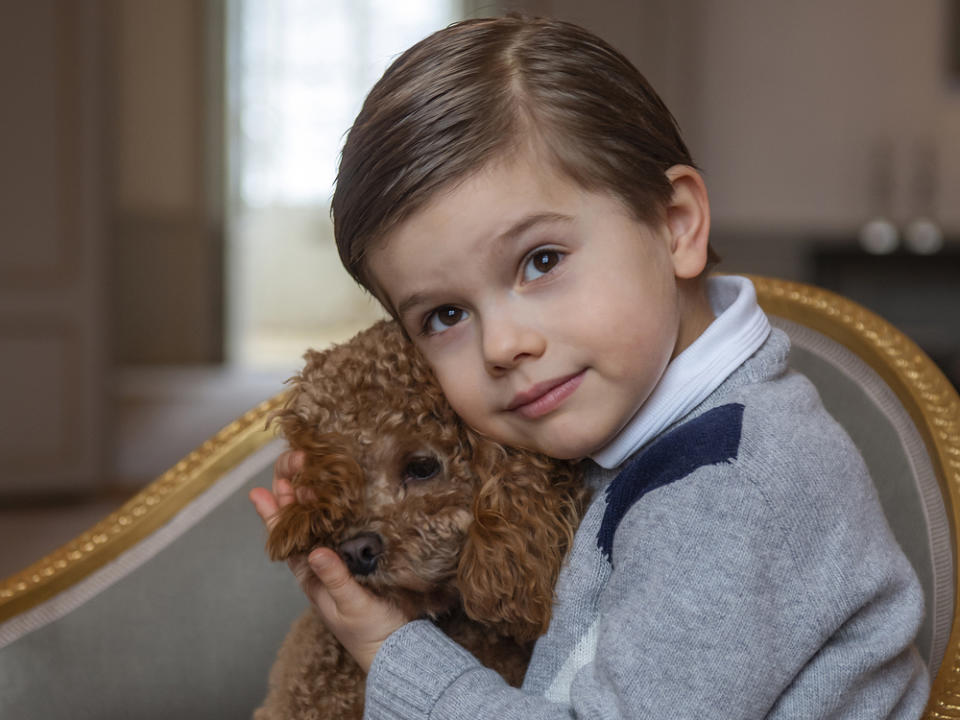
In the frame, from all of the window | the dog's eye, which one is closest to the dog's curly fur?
the dog's eye

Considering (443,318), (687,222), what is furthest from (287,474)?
(687,222)

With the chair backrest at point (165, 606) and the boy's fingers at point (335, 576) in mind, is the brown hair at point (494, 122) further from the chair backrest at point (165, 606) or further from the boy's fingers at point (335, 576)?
the chair backrest at point (165, 606)

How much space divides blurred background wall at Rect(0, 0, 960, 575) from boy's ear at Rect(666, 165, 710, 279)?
12.5 ft

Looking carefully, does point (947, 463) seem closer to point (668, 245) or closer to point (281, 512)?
point (668, 245)

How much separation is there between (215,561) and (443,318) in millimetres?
577

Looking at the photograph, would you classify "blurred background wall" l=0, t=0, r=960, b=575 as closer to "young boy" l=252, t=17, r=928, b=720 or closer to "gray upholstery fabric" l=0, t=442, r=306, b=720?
"gray upholstery fabric" l=0, t=442, r=306, b=720

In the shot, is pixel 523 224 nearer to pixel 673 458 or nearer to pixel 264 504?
pixel 673 458

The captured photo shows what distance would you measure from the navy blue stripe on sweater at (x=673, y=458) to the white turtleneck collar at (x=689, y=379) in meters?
0.02

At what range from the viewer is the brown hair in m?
0.73

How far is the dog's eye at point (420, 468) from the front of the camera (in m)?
0.79

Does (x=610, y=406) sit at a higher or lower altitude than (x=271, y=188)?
higher

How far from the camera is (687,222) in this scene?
31.8 inches

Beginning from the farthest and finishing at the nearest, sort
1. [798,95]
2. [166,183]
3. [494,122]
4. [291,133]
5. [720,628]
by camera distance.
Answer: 1. [291,133]
2. [166,183]
3. [798,95]
4. [494,122]
5. [720,628]

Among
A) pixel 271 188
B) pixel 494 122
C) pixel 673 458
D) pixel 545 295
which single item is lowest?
pixel 271 188
